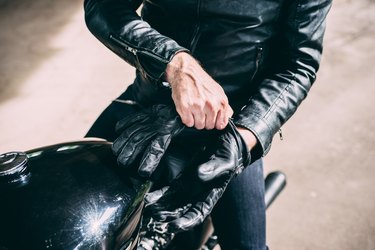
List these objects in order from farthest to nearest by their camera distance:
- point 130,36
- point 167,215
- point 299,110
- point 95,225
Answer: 1. point 299,110
2. point 130,36
3. point 167,215
4. point 95,225

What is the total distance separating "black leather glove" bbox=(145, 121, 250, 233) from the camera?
71 cm

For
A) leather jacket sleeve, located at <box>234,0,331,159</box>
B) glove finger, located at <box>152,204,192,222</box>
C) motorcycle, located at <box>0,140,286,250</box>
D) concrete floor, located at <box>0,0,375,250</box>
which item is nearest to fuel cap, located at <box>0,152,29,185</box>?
motorcycle, located at <box>0,140,286,250</box>

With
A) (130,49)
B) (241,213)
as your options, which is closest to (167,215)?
(241,213)

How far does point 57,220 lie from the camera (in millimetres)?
603

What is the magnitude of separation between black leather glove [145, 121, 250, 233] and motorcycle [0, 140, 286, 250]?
0.10 feet

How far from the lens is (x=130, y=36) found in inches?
33.7

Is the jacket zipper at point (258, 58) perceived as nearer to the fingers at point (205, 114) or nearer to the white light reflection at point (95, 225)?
the fingers at point (205, 114)

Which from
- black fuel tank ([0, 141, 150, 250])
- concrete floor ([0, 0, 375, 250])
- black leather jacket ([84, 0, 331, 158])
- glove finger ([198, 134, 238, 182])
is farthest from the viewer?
concrete floor ([0, 0, 375, 250])

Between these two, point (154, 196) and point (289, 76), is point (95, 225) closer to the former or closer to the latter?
point (154, 196)

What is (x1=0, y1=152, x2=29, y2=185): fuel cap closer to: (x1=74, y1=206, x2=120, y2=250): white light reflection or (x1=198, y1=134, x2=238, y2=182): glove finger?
(x1=74, y1=206, x2=120, y2=250): white light reflection

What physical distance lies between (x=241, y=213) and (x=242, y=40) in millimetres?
475

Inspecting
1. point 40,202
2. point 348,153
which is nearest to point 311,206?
point 348,153

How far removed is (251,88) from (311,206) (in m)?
1.00

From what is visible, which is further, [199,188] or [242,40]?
[242,40]
